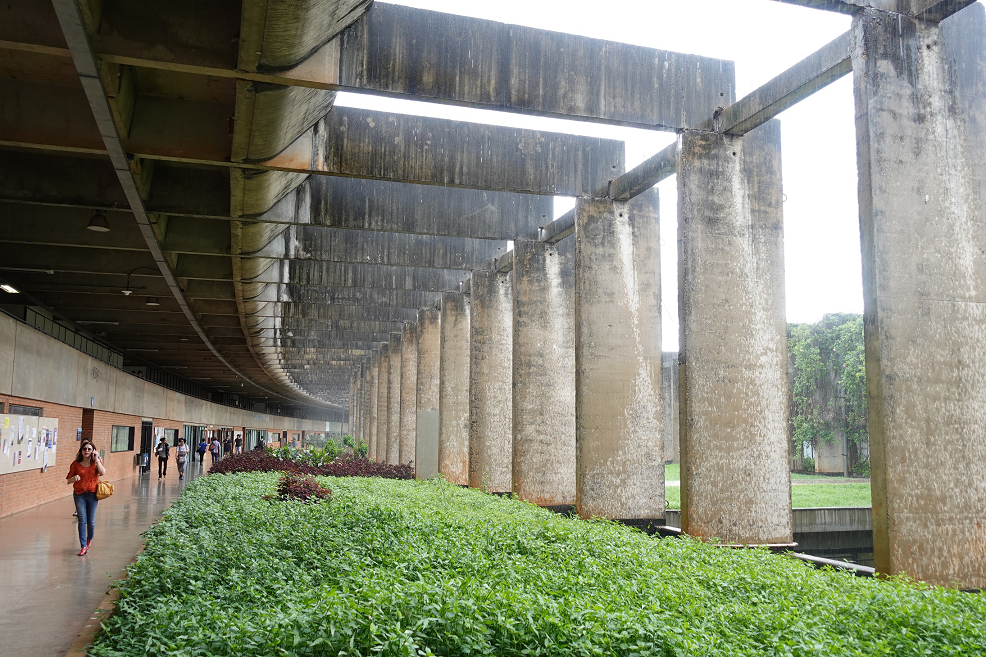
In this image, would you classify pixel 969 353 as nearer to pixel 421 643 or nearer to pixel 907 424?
pixel 907 424

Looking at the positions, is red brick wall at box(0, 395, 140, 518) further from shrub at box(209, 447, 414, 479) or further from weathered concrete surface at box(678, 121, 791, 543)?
weathered concrete surface at box(678, 121, 791, 543)

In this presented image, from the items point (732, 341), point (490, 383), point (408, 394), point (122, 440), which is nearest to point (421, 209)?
point (490, 383)

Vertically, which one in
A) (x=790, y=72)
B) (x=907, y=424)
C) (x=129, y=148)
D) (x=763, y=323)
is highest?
(x=790, y=72)

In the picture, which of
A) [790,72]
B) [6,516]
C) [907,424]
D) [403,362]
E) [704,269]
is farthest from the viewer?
[403,362]

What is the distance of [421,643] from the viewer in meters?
3.96

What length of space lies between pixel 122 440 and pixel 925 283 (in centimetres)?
2615

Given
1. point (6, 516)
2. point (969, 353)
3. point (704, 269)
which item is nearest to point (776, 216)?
point (704, 269)

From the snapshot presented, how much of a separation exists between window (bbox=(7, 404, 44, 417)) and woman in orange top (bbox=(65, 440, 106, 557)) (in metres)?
4.88

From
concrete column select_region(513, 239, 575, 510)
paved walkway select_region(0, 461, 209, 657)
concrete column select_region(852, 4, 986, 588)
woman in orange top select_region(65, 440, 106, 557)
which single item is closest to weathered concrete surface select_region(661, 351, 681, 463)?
concrete column select_region(513, 239, 575, 510)

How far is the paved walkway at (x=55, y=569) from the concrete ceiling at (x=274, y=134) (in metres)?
4.77

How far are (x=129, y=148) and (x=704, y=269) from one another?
23.2 ft

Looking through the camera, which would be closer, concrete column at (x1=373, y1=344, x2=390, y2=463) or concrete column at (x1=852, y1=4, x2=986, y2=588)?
concrete column at (x1=852, y1=4, x2=986, y2=588)

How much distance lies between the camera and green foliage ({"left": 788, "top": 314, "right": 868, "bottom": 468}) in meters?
35.8

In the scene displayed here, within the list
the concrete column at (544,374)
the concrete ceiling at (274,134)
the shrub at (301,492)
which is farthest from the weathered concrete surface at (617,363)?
the shrub at (301,492)
